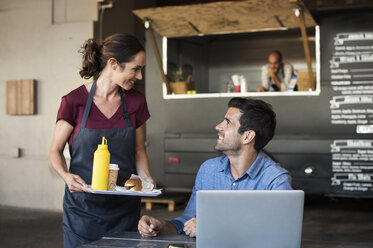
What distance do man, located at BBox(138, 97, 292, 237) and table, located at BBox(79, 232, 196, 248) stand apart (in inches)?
8.9

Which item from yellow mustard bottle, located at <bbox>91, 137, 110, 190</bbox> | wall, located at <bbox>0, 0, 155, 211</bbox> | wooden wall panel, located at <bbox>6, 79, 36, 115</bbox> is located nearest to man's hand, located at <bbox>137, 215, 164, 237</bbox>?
yellow mustard bottle, located at <bbox>91, 137, 110, 190</bbox>

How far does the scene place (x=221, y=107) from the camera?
6.53 metres

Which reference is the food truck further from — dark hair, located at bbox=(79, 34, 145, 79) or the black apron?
the black apron

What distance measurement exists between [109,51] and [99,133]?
0.41 meters

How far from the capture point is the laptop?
1527mm

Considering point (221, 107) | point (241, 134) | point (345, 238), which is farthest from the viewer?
point (221, 107)

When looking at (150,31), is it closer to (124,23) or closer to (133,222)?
(124,23)

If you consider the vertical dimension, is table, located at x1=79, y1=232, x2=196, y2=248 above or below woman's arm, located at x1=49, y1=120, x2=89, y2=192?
below

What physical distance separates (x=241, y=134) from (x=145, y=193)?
1.73ft

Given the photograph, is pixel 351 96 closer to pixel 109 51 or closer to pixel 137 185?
pixel 109 51

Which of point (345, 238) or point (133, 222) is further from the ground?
point (133, 222)

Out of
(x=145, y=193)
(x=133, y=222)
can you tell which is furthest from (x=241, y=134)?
(x=133, y=222)

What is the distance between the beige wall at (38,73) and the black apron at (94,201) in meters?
4.12

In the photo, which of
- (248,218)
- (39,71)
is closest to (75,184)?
(248,218)
